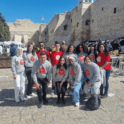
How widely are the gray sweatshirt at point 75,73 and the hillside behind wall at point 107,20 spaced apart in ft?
44.5

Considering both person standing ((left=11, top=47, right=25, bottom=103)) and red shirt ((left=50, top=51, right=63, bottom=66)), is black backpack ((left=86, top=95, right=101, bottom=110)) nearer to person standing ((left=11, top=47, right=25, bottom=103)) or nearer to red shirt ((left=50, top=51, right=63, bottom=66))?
red shirt ((left=50, top=51, right=63, bottom=66))

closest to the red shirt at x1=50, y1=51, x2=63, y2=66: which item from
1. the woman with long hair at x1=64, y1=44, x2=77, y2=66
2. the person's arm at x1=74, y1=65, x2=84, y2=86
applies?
the woman with long hair at x1=64, y1=44, x2=77, y2=66

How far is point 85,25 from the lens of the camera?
20.5 meters

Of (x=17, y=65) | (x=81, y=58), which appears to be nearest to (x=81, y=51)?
(x=81, y=58)

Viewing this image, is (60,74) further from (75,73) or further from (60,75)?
(75,73)

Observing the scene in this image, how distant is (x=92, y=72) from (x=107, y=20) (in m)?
15.6

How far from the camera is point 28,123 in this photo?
228 cm

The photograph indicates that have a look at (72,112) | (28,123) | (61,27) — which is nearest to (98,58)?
(72,112)

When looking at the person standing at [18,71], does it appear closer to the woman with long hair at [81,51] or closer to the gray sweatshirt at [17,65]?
the gray sweatshirt at [17,65]

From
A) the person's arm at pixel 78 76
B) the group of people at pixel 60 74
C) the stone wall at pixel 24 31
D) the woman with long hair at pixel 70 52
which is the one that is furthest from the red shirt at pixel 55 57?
the stone wall at pixel 24 31

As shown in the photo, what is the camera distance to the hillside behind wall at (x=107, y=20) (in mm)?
14281

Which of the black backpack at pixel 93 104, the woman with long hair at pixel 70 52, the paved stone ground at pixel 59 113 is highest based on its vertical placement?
the woman with long hair at pixel 70 52

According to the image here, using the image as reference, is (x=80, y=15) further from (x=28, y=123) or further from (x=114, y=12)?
(x=28, y=123)

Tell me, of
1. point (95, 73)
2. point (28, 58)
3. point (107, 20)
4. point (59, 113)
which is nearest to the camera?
point (59, 113)
